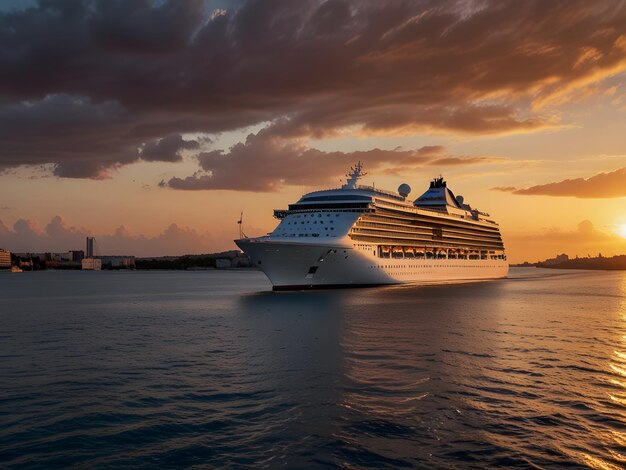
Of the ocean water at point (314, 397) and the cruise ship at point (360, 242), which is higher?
the cruise ship at point (360, 242)

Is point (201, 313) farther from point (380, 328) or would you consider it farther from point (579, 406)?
point (579, 406)

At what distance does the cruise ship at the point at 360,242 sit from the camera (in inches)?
2975

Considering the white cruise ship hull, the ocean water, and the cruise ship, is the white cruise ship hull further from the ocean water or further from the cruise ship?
the ocean water

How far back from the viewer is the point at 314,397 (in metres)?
21.5

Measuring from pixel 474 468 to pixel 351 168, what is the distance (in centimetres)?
8958

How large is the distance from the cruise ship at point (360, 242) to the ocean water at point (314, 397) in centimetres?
3199

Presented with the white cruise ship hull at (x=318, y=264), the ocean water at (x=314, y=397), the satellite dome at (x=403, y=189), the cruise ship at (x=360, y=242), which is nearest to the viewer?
the ocean water at (x=314, y=397)

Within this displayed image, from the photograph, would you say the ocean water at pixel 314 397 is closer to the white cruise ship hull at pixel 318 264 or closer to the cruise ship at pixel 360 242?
the white cruise ship hull at pixel 318 264

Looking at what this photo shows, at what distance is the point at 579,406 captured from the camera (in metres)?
20.2

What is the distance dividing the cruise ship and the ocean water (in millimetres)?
31985

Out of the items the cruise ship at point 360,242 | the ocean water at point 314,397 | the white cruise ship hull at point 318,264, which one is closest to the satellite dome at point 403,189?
the cruise ship at point 360,242

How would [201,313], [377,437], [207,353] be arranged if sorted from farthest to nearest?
[201,313], [207,353], [377,437]

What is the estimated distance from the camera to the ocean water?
1562 centimetres

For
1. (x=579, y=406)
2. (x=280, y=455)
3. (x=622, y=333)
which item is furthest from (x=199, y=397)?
(x=622, y=333)
